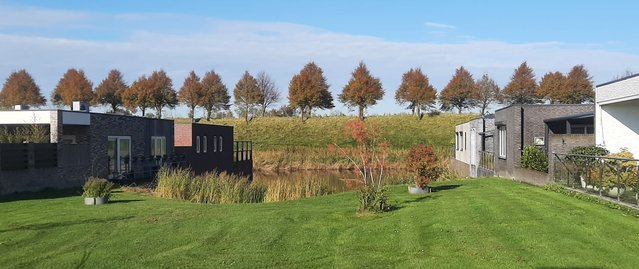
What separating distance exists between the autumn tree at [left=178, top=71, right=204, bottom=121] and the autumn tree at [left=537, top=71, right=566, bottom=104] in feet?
112

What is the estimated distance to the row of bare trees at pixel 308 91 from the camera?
58.8 metres

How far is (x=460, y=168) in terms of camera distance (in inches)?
1423

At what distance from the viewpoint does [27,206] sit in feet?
45.2

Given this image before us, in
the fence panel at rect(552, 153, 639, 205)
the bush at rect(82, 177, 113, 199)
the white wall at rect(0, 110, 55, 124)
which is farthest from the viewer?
the white wall at rect(0, 110, 55, 124)

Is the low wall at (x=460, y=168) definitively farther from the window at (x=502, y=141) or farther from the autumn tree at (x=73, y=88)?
the autumn tree at (x=73, y=88)

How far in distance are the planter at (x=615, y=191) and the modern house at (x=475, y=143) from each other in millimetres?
16738

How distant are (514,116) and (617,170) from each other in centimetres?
1185

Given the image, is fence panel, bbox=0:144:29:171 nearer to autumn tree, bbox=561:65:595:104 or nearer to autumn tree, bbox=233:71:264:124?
autumn tree, bbox=233:71:264:124

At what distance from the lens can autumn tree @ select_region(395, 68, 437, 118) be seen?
60406mm

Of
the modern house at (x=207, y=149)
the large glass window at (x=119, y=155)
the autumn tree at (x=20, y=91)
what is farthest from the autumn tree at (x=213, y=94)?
the large glass window at (x=119, y=155)

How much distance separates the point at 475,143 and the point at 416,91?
2879 cm

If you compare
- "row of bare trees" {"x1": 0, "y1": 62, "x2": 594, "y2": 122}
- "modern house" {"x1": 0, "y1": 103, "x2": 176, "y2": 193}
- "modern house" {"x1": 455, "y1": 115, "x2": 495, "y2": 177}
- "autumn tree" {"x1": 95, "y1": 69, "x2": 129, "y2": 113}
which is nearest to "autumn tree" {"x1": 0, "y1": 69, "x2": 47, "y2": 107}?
"row of bare trees" {"x1": 0, "y1": 62, "x2": 594, "y2": 122}

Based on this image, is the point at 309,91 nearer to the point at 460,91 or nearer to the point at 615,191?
the point at 460,91

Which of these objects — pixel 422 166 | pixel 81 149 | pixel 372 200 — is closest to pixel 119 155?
pixel 81 149
